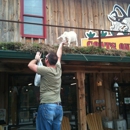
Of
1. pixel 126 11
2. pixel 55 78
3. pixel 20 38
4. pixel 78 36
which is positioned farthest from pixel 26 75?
pixel 126 11

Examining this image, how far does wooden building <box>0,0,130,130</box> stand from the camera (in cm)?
766

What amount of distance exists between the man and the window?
15.2 feet

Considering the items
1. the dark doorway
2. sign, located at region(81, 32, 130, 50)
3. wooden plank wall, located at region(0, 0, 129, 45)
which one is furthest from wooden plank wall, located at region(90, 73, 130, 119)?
wooden plank wall, located at region(0, 0, 129, 45)

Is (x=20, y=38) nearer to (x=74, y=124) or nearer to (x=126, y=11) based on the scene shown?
(x=74, y=124)

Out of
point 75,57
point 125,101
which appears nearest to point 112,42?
point 125,101

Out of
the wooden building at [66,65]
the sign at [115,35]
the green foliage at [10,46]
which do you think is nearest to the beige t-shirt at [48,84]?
the green foliage at [10,46]

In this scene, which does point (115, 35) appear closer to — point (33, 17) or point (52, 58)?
point (33, 17)

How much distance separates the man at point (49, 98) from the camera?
10.8ft

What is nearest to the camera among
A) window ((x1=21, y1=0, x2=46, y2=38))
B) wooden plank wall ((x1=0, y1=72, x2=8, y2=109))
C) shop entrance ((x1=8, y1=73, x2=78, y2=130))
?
wooden plank wall ((x1=0, y1=72, x2=8, y2=109))

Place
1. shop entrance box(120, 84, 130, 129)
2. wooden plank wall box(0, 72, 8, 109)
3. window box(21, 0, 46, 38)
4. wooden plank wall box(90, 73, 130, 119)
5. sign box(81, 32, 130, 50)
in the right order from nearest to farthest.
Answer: wooden plank wall box(0, 72, 8, 109)
window box(21, 0, 46, 38)
sign box(81, 32, 130, 50)
wooden plank wall box(90, 73, 130, 119)
shop entrance box(120, 84, 130, 129)

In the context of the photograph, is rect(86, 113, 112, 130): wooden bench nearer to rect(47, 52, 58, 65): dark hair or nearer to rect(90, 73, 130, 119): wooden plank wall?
rect(90, 73, 130, 119): wooden plank wall

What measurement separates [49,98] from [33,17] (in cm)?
553

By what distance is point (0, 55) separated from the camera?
4750mm

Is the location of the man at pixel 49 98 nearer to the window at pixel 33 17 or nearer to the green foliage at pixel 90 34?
the window at pixel 33 17
